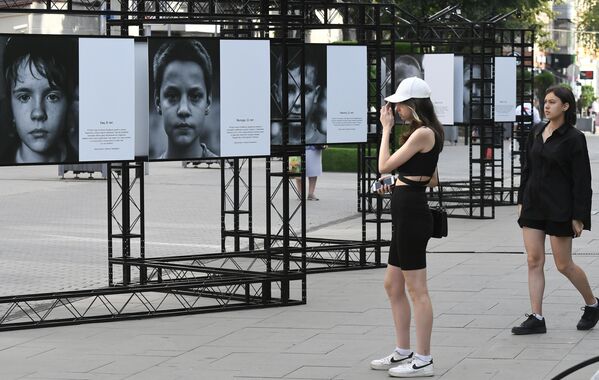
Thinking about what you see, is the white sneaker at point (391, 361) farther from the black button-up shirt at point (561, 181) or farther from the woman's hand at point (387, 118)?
the black button-up shirt at point (561, 181)

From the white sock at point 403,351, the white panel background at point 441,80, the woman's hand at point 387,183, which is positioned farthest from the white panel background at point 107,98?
the white panel background at point 441,80

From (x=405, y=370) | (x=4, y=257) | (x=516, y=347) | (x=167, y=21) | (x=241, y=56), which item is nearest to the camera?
(x=405, y=370)

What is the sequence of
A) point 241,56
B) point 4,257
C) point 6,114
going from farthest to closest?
1. point 4,257
2. point 241,56
3. point 6,114

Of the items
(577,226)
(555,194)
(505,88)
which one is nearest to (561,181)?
(555,194)

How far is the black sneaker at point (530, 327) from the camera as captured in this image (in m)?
9.87

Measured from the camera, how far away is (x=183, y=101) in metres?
11.3

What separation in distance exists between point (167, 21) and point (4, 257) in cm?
444

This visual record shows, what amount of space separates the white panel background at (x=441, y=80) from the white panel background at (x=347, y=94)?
22.4ft

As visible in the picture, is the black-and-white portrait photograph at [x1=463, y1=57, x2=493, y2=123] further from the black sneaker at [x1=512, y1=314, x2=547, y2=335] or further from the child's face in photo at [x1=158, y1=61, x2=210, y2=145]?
the black sneaker at [x1=512, y1=314, x2=547, y2=335]

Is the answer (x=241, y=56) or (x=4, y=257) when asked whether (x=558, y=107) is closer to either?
(x=241, y=56)

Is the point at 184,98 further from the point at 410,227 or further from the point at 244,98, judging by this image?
the point at 410,227

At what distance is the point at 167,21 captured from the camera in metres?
12.5

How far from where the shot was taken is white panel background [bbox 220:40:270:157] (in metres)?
11.5

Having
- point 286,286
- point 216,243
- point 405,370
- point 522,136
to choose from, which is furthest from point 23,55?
point 522,136
